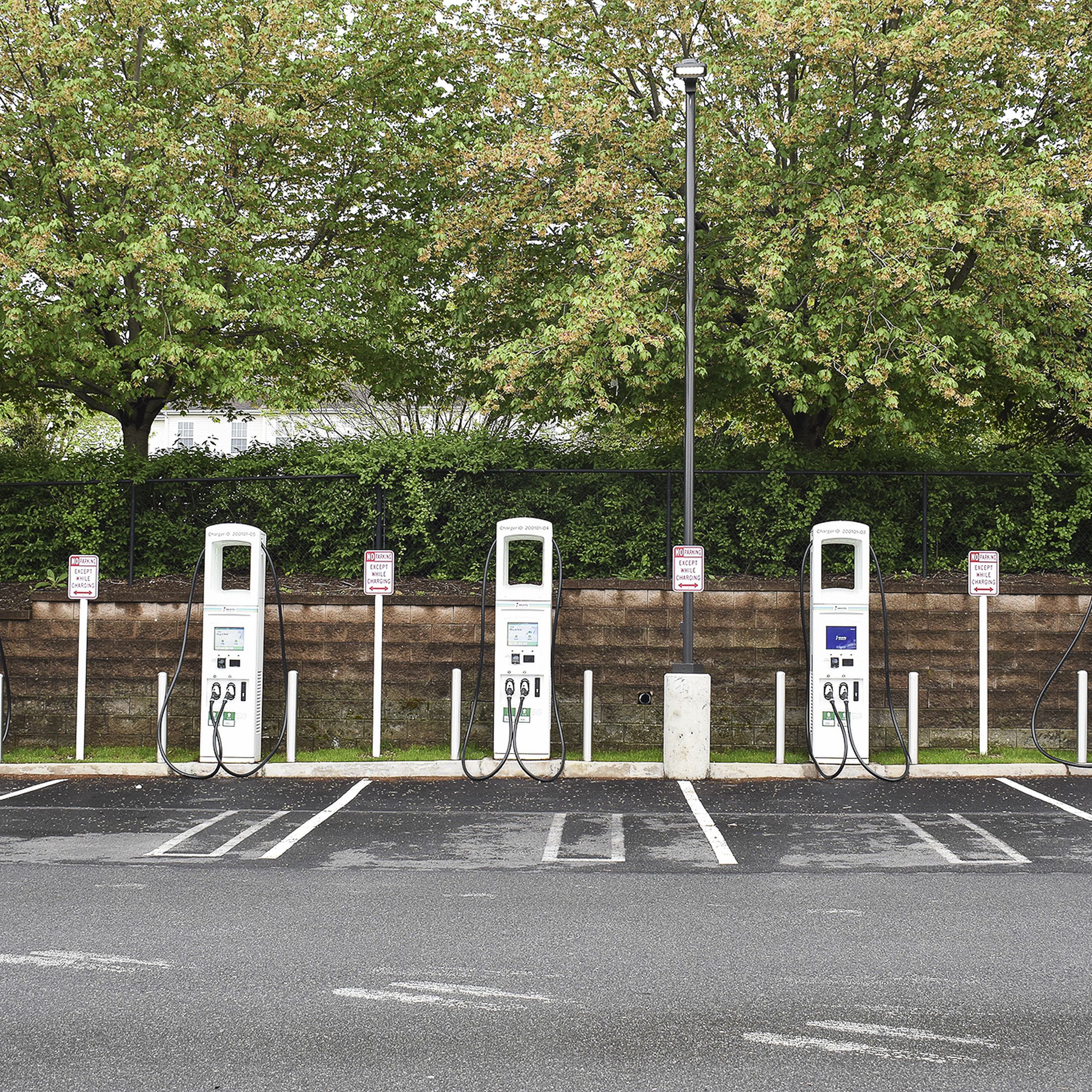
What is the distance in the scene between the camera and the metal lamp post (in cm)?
1094

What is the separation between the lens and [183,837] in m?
8.06

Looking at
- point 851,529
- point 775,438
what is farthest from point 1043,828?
point 775,438

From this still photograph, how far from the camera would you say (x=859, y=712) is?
10867mm

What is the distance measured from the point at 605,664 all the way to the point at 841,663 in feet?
8.96

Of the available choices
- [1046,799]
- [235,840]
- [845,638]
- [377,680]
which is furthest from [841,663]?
[235,840]

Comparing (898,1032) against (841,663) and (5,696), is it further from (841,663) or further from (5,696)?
(5,696)

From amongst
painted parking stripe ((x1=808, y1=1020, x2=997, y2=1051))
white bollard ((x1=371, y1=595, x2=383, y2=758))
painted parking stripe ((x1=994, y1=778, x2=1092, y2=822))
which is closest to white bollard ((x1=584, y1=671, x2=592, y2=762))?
white bollard ((x1=371, y1=595, x2=383, y2=758))

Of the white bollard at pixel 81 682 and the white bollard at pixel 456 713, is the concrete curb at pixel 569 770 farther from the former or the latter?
the white bollard at pixel 81 682

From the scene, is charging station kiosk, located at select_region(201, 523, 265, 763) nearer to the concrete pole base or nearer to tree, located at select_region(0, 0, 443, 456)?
tree, located at select_region(0, 0, 443, 456)

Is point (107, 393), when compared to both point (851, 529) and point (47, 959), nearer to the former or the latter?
point (851, 529)

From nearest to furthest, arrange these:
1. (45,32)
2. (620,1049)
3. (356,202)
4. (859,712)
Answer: (620,1049)
(859,712)
(45,32)
(356,202)

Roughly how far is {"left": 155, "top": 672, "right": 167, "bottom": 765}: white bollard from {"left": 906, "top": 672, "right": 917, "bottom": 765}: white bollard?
770cm

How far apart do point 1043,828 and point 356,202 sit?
11977 millimetres

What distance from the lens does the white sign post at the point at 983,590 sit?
11.2 m
